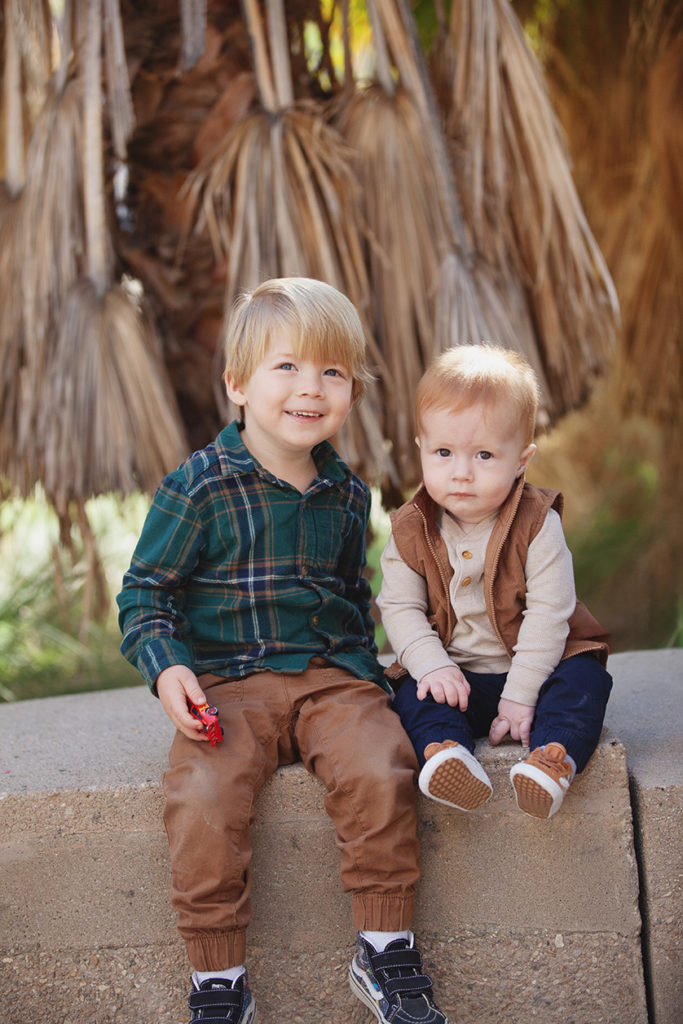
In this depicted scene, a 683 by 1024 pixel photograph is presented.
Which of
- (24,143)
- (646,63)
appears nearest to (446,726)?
(24,143)

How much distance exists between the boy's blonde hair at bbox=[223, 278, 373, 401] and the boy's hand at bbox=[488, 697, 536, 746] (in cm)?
70

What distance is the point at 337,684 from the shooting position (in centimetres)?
190

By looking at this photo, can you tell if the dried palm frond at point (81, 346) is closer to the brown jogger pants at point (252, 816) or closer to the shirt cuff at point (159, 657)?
the shirt cuff at point (159, 657)

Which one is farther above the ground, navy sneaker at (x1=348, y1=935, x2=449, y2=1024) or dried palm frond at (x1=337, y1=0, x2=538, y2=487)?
dried palm frond at (x1=337, y1=0, x2=538, y2=487)

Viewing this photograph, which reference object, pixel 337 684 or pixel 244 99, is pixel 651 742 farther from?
pixel 244 99

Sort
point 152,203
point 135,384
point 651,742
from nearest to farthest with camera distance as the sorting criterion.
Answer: point 651,742 < point 135,384 < point 152,203

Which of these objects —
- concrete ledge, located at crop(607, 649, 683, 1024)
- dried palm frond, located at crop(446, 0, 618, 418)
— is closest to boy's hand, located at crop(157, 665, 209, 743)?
concrete ledge, located at crop(607, 649, 683, 1024)

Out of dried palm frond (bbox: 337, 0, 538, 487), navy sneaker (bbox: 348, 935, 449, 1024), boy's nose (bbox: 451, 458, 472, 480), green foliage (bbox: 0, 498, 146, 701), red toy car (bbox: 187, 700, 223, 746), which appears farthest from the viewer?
green foliage (bbox: 0, 498, 146, 701)

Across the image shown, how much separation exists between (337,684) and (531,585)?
41cm

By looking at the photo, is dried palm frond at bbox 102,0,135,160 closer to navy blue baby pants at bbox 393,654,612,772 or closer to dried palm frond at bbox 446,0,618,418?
dried palm frond at bbox 446,0,618,418

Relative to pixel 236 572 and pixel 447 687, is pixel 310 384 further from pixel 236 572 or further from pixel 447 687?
pixel 447 687

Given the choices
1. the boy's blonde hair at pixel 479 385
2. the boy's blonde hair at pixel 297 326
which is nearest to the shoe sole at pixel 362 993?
the boy's blonde hair at pixel 479 385

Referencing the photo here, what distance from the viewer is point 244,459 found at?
1.92 metres

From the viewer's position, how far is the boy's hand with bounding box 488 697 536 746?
184 centimetres
